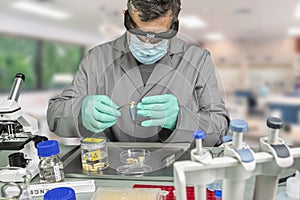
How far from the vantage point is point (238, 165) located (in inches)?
16.4

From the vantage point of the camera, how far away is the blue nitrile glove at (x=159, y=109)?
28.4 inches

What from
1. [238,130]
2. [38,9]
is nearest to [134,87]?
[238,130]

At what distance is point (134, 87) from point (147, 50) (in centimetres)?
14

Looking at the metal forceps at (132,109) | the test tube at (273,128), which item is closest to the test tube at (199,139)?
the test tube at (273,128)

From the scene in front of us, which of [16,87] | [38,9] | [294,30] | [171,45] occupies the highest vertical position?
[38,9]

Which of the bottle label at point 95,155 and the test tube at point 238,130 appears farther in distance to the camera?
the bottle label at point 95,155

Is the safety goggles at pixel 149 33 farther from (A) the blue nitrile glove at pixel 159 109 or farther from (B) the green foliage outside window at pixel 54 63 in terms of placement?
(B) the green foliage outside window at pixel 54 63

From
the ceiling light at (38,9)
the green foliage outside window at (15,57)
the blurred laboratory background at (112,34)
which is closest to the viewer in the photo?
the ceiling light at (38,9)

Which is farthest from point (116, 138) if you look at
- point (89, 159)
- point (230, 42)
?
point (230, 42)

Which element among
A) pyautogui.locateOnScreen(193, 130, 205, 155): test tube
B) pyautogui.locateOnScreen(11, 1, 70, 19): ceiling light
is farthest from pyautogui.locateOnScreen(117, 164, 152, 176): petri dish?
pyautogui.locateOnScreen(11, 1, 70, 19): ceiling light

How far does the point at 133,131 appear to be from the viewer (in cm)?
92

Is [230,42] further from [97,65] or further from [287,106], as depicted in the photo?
[97,65]

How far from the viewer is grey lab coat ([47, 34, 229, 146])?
864mm

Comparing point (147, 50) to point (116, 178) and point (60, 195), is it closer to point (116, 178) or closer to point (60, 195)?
point (116, 178)
